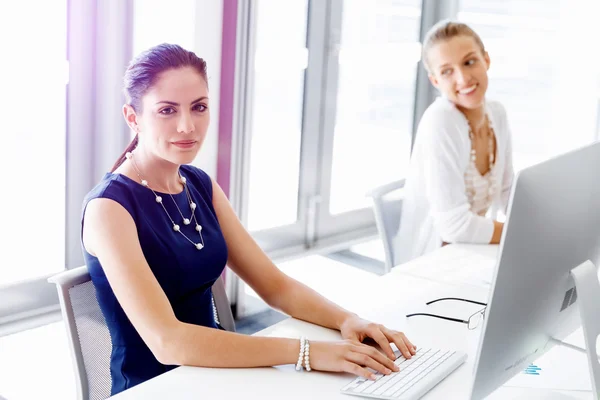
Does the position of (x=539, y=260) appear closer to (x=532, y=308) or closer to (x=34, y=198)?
(x=532, y=308)

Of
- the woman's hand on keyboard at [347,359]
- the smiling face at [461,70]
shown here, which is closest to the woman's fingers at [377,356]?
the woman's hand on keyboard at [347,359]

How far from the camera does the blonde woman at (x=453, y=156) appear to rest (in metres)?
2.65

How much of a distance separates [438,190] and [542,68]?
7.35 ft

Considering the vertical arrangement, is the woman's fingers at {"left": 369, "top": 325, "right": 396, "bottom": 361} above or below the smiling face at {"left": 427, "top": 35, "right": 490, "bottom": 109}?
below

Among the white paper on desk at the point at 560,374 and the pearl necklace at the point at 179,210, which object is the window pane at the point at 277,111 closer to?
the pearl necklace at the point at 179,210

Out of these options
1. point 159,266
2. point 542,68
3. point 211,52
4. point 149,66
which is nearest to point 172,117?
point 149,66

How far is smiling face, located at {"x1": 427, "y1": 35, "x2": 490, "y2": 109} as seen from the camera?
274 cm

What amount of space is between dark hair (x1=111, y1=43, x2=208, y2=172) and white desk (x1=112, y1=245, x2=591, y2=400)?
622 mm

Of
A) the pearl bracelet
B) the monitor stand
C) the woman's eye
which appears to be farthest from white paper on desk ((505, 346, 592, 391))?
the woman's eye

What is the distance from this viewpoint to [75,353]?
157 centimetres

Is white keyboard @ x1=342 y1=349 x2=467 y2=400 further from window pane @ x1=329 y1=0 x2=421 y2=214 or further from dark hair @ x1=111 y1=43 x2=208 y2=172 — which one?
window pane @ x1=329 y1=0 x2=421 y2=214

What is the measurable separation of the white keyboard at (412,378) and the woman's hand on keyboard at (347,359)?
2 cm

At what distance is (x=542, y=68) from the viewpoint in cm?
455

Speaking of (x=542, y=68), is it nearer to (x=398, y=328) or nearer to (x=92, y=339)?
(x=398, y=328)
